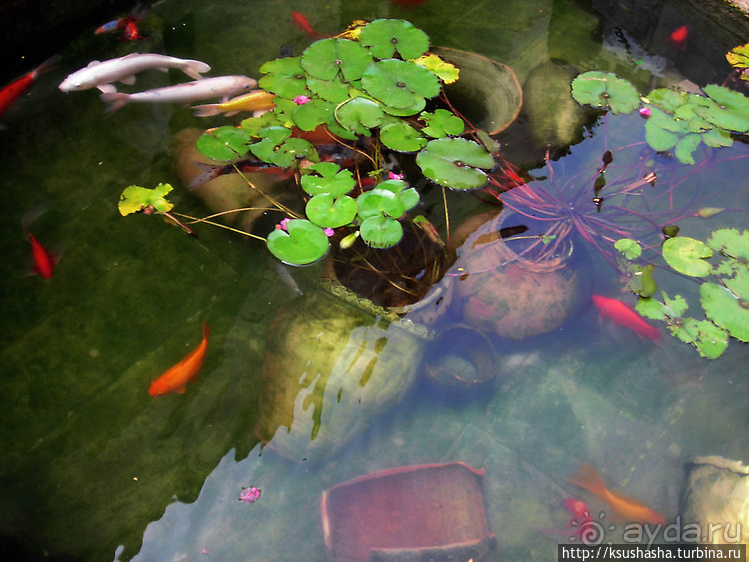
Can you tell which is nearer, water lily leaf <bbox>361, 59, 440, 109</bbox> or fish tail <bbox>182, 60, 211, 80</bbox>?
water lily leaf <bbox>361, 59, 440, 109</bbox>

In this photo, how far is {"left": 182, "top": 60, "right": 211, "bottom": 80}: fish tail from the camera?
281cm

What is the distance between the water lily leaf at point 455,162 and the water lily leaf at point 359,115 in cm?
27

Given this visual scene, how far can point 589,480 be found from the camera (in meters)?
1.88

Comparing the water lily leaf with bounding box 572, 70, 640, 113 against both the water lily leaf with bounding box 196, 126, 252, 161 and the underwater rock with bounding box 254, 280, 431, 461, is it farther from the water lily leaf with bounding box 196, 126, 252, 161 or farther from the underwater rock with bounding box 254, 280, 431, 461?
the water lily leaf with bounding box 196, 126, 252, 161

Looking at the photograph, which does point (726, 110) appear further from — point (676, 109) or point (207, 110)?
point (207, 110)

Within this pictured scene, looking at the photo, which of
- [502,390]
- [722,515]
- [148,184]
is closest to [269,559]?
[502,390]

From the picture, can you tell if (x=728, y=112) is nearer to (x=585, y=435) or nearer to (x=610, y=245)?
(x=610, y=245)

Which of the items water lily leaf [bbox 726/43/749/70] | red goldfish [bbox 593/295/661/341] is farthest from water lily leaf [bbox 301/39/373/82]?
water lily leaf [bbox 726/43/749/70]

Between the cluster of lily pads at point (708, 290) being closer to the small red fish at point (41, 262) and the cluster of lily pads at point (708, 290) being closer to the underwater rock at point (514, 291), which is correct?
the underwater rock at point (514, 291)

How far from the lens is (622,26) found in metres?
3.03

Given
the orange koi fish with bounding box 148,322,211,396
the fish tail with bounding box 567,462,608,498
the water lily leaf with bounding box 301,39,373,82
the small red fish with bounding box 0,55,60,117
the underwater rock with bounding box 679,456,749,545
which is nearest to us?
the underwater rock with bounding box 679,456,749,545

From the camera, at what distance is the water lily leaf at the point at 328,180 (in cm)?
228

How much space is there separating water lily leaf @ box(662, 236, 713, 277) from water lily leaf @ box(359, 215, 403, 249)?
115 cm

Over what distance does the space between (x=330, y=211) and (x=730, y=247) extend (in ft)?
5.60
